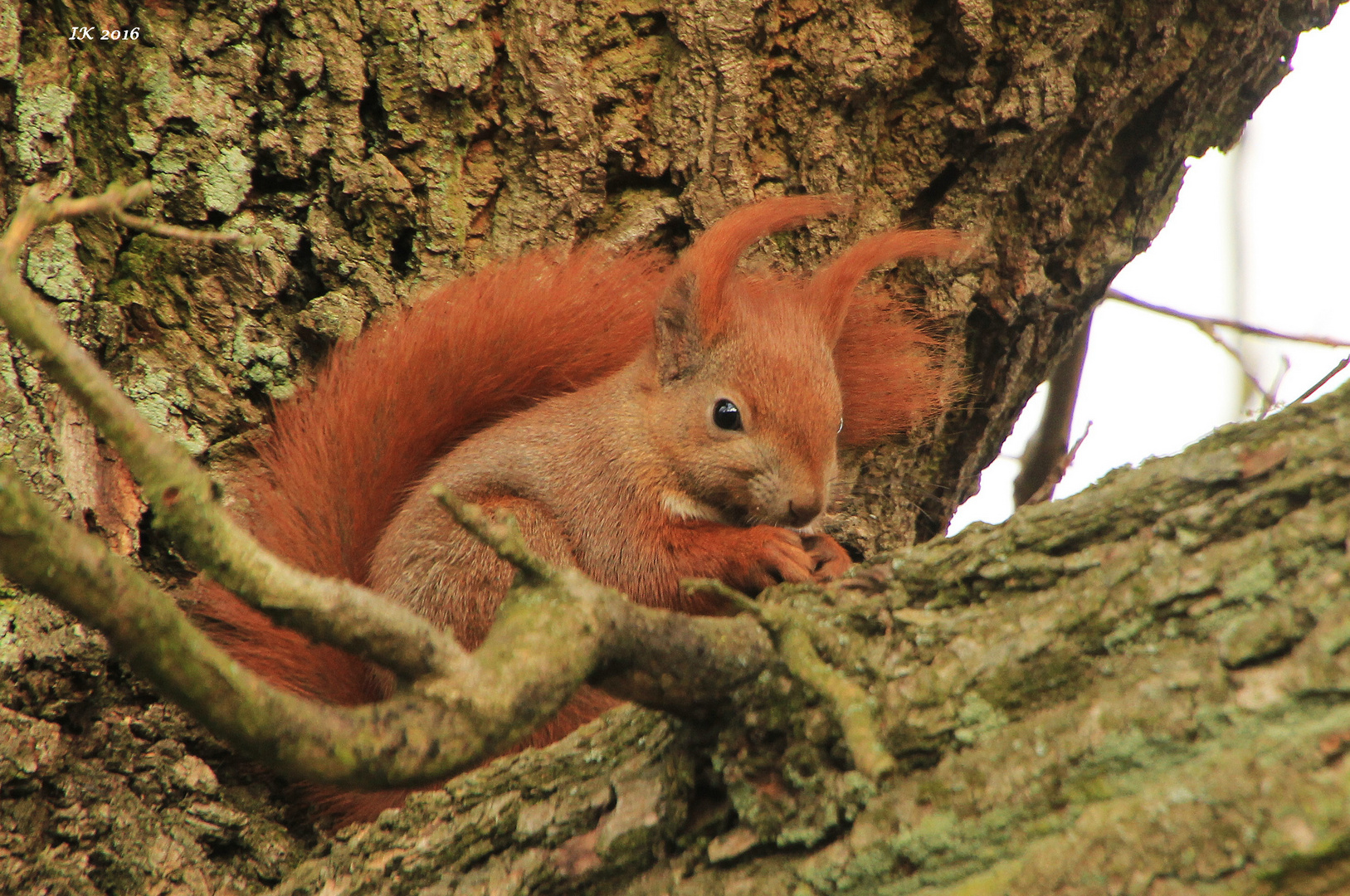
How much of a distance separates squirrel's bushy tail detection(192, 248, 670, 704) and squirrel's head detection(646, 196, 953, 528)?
0.53ft

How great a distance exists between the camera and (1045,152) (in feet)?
6.69

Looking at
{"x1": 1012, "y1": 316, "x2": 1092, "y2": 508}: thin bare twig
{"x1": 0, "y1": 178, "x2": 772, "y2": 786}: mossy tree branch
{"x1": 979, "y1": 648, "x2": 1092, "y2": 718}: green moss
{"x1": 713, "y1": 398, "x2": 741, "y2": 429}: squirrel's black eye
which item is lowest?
{"x1": 0, "y1": 178, "x2": 772, "y2": 786}: mossy tree branch

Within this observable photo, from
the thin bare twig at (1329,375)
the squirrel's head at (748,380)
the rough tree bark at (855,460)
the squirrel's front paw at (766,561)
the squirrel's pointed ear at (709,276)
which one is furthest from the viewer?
the squirrel's head at (748,380)

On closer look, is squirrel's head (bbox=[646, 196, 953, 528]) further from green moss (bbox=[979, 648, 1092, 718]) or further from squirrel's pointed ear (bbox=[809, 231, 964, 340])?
green moss (bbox=[979, 648, 1092, 718])

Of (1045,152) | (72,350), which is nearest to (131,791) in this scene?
(72,350)

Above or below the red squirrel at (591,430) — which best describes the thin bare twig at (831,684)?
below

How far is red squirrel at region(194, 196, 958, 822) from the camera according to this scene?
168cm

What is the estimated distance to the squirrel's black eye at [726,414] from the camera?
74.7 inches

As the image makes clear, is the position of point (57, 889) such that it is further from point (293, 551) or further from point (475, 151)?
point (475, 151)

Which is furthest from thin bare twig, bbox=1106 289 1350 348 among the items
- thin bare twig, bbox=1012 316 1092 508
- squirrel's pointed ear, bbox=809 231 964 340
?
squirrel's pointed ear, bbox=809 231 964 340

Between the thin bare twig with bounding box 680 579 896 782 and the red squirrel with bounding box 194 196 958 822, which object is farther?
the red squirrel with bounding box 194 196 958 822

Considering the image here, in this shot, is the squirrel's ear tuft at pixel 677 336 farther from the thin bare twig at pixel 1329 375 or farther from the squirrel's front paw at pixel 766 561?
the thin bare twig at pixel 1329 375

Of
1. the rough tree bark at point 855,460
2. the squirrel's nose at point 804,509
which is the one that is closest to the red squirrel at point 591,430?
the squirrel's nose at point 804,509

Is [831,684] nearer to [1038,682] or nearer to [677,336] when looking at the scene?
[1038,682]
